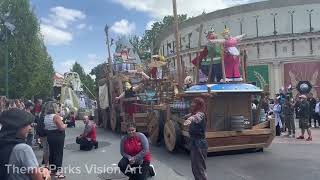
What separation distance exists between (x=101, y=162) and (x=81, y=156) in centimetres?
142

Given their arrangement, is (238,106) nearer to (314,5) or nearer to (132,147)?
(132,147)

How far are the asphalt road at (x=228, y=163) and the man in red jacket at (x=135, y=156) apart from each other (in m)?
1.73

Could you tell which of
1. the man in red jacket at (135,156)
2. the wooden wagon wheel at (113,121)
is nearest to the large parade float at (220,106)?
the man in red jacket at (135,156)

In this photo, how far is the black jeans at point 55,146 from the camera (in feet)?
29.2

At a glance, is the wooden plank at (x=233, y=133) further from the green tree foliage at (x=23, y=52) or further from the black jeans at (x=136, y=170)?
the green tree foliage at (x=23, y=52)

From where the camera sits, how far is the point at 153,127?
46.6ft

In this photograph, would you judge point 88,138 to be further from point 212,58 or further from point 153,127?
point 212,58

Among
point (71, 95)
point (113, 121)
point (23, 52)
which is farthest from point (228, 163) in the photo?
point (23, 52)

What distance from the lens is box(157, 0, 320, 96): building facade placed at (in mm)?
39656

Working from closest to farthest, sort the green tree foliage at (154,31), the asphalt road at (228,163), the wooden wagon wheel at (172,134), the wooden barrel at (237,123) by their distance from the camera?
the asphalt road at (228,163), the wooden barrel at (237,123), the wooden wagon wheel at (172,134), the green tree foliage at (154,31)

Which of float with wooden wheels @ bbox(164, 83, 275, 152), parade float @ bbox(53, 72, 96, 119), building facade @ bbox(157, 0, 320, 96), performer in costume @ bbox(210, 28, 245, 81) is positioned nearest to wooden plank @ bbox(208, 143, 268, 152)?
float with wooden wheels @ bbox(164, 83, 275, 152)

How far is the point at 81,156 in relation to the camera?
12438 mm

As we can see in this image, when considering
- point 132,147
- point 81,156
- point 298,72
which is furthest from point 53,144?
point 298,72

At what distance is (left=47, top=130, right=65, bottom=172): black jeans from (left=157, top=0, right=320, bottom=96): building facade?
95.3ft
